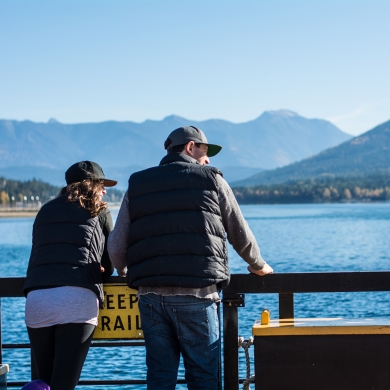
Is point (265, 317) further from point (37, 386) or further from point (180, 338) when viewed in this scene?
point (37, 386)

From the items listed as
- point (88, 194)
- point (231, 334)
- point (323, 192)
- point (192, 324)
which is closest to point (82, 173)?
point (88, 194)

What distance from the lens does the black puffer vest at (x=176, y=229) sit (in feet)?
11.2

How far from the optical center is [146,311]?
3580 millimetres

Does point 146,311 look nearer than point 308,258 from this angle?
Yes

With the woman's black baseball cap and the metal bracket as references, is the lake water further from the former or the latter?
the woman's black baseball cap

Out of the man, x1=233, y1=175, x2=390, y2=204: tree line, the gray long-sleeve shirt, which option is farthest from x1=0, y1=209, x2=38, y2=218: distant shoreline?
the man

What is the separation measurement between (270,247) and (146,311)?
48558 millimetres

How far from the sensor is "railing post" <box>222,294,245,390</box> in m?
4.07

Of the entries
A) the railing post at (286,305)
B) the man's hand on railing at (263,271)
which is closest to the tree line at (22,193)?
the railing post at (286,305)

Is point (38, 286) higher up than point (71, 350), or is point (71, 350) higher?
point (38, 286)

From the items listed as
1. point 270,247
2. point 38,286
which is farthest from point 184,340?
point 270,247

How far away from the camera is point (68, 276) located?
3682mm

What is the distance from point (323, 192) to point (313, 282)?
184144 mm

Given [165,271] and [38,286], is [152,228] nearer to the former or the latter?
[165,271]
